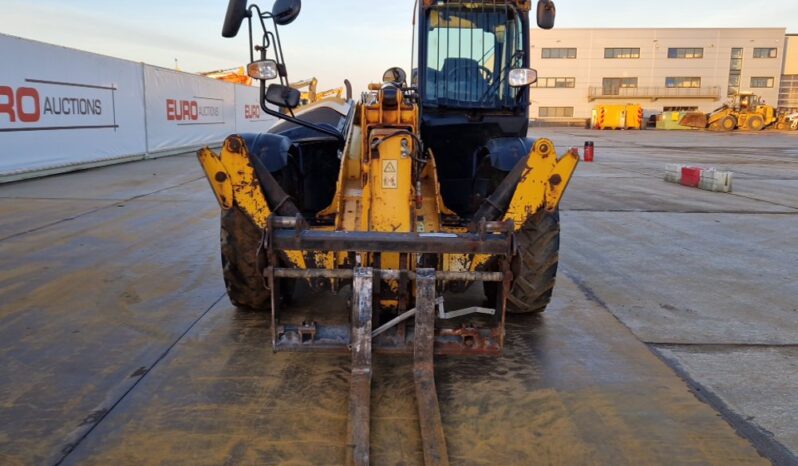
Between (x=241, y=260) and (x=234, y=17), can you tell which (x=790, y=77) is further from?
(x=234, y=17)

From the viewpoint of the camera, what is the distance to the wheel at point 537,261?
4.34 meters

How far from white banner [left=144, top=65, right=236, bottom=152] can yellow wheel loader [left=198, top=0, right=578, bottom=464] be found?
1542cm

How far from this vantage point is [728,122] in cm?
4566

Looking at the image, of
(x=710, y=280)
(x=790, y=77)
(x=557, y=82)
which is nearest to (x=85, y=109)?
(x=710, y=280)

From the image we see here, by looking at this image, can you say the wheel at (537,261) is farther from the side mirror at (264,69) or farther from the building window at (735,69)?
the building window at (735,69)

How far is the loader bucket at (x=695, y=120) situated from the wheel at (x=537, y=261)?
48744 millimetres

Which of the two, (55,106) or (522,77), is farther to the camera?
(55,106)

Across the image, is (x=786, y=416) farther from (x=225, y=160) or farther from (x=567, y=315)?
(x=225, y=160)

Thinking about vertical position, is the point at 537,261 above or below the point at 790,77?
below

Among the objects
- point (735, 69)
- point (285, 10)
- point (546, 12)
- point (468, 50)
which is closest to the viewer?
point (285, 10)

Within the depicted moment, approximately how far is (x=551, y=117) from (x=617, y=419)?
198ft

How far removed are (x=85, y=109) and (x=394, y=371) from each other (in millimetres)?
14250

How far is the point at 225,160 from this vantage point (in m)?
3.89

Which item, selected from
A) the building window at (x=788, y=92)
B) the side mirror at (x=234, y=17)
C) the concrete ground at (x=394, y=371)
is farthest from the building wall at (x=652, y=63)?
the side mirror at (x=234, y=17)
